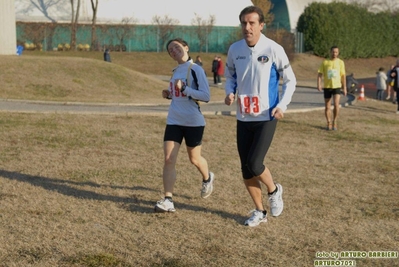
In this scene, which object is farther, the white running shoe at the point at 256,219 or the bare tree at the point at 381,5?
the bare tree at the point at 381,5

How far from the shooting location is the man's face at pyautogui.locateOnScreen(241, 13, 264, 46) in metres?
6.68

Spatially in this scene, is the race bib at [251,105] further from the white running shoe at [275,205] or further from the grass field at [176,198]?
the grass field at [176,198]

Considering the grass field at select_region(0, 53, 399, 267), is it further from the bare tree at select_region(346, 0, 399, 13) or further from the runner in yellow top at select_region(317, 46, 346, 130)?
the bare tree at select_region(346, 0, 399, 13)

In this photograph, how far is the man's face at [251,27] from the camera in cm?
668

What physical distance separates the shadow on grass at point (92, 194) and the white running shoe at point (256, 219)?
7.5 inches

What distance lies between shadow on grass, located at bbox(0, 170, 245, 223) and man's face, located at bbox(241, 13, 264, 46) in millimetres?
1790

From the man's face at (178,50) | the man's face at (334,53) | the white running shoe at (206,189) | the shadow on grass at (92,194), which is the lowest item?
the shadow on grass at (92,194)

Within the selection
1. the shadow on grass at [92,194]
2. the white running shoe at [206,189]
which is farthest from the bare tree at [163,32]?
the white running shoe at [206,189]

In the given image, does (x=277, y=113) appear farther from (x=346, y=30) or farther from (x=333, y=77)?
(x=346, y=30)

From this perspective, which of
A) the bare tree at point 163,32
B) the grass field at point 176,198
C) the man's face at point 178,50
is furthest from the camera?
the bare tree at point 163,32

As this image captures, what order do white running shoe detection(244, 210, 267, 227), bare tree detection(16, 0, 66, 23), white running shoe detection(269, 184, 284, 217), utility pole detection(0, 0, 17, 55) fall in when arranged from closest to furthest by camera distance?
white running shoe detection(244, 210, 267, 227) → white running shoe detection(269, 184, 284, 217) → utility pole detection(0, 0, 17, 55) → bare tree detection(16, 0, 66, 23)

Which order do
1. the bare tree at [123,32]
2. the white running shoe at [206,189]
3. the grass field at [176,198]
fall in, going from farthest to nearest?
the bare tree at [123,32] → the white running shoe at [206,189] → the grass field at [176,198]

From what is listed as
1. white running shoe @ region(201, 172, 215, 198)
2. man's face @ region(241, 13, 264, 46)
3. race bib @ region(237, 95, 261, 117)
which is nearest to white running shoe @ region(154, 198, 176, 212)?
white running shoe @ region(201, 172, 215, 198)

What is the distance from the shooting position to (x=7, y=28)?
29859mm
